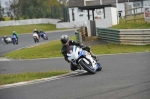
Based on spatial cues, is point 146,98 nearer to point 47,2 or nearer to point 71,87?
point 71,87

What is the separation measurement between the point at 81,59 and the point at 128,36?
10.7 meters

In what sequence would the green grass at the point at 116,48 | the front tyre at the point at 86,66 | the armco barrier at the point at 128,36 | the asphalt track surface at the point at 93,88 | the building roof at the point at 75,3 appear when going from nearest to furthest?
the asphalt track surface at the point at 93,88 < the front tyre at the point at 86,66 < the green grass at the point at 116,48 < the armco barrier at the point at 128,36 < the building roof at the point at 75,3

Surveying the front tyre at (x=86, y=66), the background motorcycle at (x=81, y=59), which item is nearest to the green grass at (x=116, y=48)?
the background motorcycle at (x=81, y=59)

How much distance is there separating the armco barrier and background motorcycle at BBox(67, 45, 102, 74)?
31.1 feet

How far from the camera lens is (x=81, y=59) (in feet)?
38.6

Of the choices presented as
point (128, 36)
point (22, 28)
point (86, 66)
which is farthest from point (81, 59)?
point (22, 28)

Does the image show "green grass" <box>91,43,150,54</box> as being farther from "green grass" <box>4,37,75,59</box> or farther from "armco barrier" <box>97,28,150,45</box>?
"green grass" <box>4,37,75,59</box>

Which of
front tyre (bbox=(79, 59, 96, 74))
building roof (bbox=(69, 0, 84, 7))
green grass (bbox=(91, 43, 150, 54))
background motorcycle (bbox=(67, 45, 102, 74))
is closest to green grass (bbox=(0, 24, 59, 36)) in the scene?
building roof (bbox=(69, 0, 84, 7))

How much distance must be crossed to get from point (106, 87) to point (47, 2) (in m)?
91.3

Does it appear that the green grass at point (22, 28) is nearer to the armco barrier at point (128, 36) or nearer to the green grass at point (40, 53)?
the green grass at point (40, 53)

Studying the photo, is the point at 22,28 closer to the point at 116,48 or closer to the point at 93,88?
the point at 116,48

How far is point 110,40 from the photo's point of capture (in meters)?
24.0

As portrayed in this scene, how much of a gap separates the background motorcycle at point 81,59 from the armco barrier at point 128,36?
9.49 m

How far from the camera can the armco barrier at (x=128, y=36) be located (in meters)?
21.0
